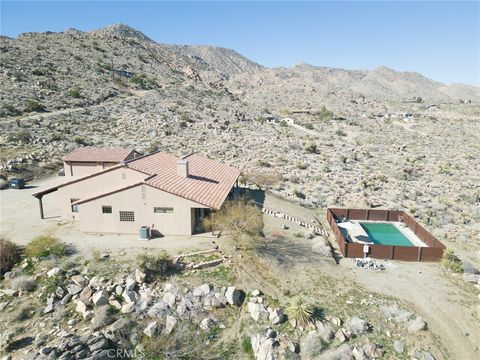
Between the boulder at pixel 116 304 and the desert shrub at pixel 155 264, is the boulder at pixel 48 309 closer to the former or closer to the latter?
the boulder at pixel 116 304

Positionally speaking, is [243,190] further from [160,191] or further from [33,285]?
[33,285]

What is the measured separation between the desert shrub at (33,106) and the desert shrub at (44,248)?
162 ft

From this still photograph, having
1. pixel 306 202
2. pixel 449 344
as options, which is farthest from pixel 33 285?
pixel 306 202

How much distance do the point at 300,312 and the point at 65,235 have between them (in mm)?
18300

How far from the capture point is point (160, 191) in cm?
2445

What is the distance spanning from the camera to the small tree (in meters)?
24.6

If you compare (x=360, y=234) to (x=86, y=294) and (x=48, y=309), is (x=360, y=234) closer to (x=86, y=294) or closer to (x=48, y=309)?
(x=86, y=294)

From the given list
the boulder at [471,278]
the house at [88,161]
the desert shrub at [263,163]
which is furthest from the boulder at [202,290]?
the desert shrub at [263,163]

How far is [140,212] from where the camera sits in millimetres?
25094

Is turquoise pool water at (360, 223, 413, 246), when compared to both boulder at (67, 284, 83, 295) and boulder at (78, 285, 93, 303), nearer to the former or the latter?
boulder at (78, 285, 93, 303)

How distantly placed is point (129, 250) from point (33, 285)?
5804mm

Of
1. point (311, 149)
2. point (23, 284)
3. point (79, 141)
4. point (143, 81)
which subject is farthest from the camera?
point (143, 81)

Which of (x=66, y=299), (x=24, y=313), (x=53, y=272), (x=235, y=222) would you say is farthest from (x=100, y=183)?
(x=235, y=222)

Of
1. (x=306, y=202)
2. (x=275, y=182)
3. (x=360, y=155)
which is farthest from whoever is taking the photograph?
(x=360, y=155)
